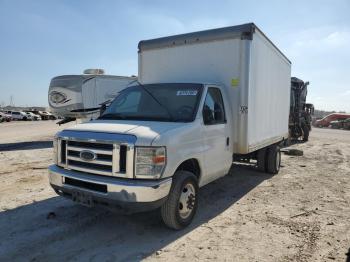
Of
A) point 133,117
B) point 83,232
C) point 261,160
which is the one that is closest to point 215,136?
point 133,117

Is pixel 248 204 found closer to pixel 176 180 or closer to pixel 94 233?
pixel 176 180

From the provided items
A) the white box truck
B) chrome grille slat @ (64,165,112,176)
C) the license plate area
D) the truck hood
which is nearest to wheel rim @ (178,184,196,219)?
the white box truck

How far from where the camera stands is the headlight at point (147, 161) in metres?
4.38

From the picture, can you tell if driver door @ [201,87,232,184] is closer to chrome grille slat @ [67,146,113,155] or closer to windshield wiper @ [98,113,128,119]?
windshield wiper @ [98,113,128,119]

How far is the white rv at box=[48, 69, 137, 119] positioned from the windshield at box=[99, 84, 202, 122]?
10.9 m

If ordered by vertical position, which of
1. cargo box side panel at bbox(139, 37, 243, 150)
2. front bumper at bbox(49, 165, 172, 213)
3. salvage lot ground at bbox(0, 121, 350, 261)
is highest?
cargo box side panel at bbox(139, 37, 243, 150)

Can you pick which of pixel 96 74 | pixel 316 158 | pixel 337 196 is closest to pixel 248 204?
pixel 337 196

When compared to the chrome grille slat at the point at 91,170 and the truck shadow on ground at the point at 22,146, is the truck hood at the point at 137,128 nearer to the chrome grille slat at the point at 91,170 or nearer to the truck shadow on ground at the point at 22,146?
the chrome grille slat at the point at 91,170

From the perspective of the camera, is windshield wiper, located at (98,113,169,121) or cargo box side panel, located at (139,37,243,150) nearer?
windshield wiper, located at (98,113,169,121)

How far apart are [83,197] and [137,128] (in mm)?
1216

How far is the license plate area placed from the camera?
4.63 metres

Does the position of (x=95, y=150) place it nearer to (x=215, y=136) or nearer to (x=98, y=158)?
(x=98, y=158)

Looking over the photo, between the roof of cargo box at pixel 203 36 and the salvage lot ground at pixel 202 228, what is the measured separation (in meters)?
3.23

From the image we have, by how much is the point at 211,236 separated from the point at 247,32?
3892 mm
